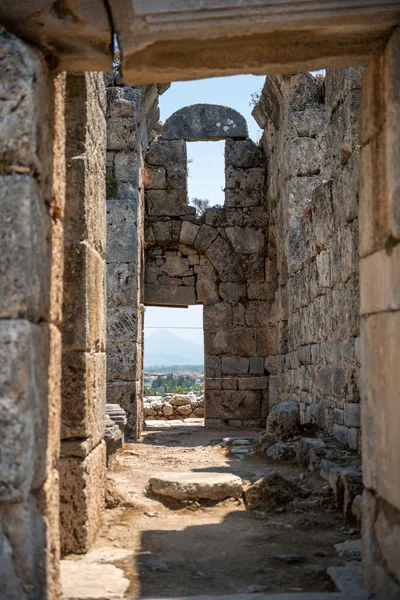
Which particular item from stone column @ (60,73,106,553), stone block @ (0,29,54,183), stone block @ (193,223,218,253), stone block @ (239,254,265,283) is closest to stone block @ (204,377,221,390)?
stone block @ (239,254,265,283)

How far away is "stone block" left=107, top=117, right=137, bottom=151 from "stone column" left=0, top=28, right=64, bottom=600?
8278 mm

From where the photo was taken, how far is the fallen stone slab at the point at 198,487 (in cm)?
605

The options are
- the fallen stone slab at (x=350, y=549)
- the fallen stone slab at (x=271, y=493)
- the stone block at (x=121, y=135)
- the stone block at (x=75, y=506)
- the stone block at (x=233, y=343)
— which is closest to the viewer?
the fallen stone slab at (x=350, y=549)

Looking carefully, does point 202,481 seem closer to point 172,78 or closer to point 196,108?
point 172,78

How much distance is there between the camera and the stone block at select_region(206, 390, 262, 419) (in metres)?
13.8

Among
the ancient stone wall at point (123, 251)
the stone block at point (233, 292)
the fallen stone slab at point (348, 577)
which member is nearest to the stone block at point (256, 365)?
the stone block at point (233, 292)

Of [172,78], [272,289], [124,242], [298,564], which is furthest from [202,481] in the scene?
[272,289]

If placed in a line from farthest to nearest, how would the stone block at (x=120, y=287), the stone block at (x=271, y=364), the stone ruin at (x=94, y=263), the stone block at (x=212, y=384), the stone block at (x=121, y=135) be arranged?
the stone block at (x=212, y=384)
the stone block at (x=271, y=364)
the stone block at (x=121, y=135)
the stone block at (x=120, y=287)
the stone ruin at (x=94, y=263)

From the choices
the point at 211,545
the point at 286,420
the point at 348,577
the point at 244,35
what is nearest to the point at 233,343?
the point at 286,420

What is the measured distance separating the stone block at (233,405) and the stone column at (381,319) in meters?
10.2

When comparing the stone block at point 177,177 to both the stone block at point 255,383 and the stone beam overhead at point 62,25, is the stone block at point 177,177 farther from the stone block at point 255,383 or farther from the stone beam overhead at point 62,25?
the stone beam overhead at point 62,25

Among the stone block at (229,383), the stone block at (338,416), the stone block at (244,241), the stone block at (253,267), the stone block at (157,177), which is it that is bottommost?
the stone block at (338,416)

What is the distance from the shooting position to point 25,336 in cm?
300

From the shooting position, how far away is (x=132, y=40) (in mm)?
3346
